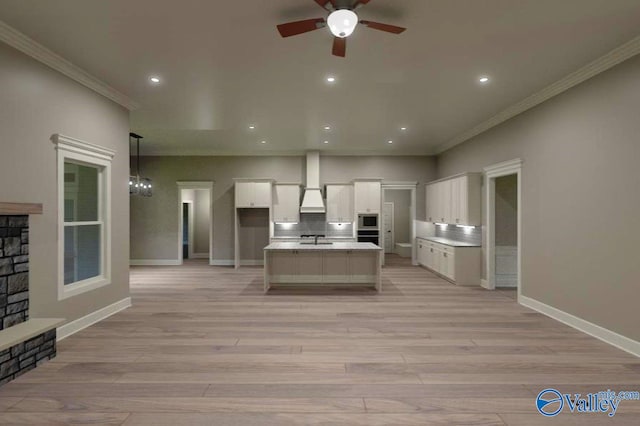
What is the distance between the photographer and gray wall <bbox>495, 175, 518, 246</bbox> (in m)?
5.83

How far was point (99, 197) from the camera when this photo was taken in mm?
4137

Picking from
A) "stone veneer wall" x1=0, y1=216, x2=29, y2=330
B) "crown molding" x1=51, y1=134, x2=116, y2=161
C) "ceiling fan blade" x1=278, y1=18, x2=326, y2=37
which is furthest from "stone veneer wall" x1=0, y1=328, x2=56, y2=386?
"ceiling fan blade" x1=278, y1=18, x2=326, y2=37

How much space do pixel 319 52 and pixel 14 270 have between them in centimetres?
359

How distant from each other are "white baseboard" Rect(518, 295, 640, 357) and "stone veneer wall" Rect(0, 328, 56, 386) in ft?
18.1

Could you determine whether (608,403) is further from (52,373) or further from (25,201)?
(25,201)

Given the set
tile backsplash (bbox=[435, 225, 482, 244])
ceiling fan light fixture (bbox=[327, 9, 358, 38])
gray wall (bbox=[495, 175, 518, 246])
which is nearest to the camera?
ceiling fan light fixture (bbox=[327, 9, 358, 38])

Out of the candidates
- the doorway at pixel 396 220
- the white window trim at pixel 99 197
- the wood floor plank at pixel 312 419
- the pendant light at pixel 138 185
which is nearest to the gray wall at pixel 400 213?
the doorway at pixel 396 220

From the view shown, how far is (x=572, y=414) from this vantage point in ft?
7.09

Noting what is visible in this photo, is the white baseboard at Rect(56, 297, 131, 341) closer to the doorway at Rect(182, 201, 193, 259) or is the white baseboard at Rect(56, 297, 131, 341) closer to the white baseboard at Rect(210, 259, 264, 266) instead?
the white baseboard at Rect(210, 259, 264, 266)

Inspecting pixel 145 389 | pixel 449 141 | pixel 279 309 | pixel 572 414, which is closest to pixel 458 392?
pixel 572 414

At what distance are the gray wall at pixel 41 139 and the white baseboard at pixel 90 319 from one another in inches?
3.0

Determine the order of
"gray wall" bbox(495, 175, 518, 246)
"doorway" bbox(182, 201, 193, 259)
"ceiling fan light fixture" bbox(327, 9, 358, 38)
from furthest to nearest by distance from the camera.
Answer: "doorway" bbox(182, 201, 193, 259) < "gray wall" bbox(495, 175, 518, 246) < "ceiling fan light fixture" bbox(327, 9, 358, 38)

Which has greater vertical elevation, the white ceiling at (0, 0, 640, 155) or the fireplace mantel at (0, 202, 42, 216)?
the white ceiling at (0, 0, 640, 155)

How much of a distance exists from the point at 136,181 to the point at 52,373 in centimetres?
503
